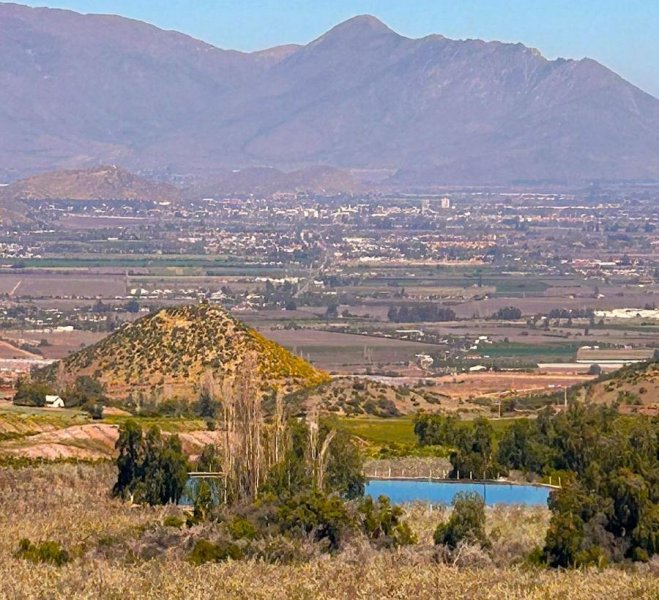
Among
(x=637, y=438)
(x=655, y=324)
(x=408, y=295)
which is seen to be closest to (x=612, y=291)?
(x=408, y=295)

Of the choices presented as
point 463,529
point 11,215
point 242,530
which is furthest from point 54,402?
point 11,215

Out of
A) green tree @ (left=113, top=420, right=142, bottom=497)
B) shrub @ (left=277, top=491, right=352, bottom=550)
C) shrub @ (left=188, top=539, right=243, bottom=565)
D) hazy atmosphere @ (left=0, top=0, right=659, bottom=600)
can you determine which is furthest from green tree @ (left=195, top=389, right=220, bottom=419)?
shrub @ (left=188, top=539, right=243, bottom=565)

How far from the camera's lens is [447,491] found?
40.9 meters

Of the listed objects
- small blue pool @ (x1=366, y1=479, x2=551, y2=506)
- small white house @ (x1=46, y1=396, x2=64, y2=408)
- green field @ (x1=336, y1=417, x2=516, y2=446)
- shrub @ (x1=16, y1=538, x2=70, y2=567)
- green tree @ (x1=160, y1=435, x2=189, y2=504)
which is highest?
shrub @ (x1=16, y1=538, x2=70, y2=567)

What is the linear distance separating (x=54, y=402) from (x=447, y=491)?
52.2ft

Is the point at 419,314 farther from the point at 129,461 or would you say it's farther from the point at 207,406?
the point at 129,461

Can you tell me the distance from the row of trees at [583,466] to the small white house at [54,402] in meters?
9.36

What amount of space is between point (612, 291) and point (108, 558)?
→ 96.9m

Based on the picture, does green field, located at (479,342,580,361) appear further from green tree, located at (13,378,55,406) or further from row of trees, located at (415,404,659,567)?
green tree, located at (13,378,55,406)

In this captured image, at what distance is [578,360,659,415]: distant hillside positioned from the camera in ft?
180

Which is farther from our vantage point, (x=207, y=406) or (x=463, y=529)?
(x=207, y=406)

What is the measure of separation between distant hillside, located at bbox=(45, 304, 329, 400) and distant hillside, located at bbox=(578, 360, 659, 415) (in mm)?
7806

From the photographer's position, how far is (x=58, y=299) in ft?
384

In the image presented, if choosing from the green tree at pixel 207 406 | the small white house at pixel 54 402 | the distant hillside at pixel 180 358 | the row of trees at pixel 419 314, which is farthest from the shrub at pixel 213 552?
the row of trees at pixel 419 314
